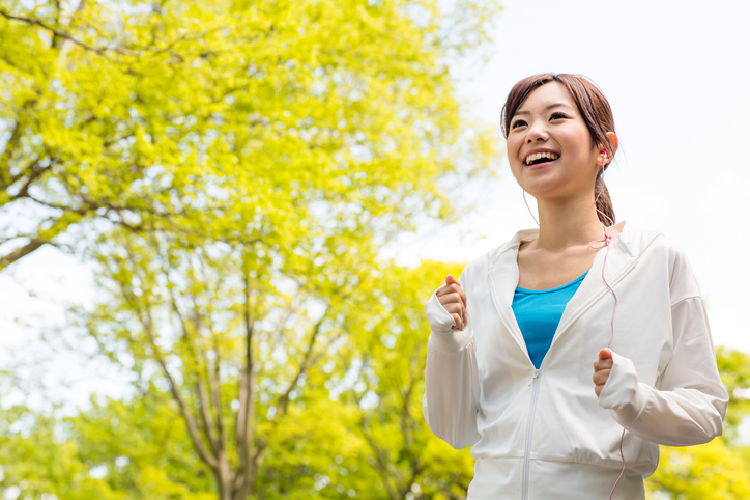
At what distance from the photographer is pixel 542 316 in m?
Answer: 1.56

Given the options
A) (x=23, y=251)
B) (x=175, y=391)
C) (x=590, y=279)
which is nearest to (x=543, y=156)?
(x=590, y=279)

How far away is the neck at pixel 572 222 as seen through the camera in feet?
5.54

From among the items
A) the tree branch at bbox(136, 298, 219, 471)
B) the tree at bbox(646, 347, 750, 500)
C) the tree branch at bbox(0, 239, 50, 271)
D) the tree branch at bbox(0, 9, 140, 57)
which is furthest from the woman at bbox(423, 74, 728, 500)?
the tree at bbox(646, 347, 750, 500)

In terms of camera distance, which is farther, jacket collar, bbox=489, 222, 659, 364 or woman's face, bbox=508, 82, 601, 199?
woman's face, bbox=508, 82, 601, 199

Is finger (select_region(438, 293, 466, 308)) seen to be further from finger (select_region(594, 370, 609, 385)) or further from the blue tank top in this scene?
finger (select_region(594, 370, 609, 385))

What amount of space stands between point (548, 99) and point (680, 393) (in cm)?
82

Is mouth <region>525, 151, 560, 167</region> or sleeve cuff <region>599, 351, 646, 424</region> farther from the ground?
mouth <region>525, 151, 560, 167</region>

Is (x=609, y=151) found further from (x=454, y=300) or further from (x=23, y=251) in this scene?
(x=23, y=251)

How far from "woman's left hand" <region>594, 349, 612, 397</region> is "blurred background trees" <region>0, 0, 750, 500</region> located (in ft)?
15.1

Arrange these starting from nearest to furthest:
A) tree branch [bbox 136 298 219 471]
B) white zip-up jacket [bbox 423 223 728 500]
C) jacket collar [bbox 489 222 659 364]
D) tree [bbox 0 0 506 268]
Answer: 1. white zip-up jacket [bbox 423 223 728 500]
2. jacket collar [bbox 489 222 659 364]
3. tree [bbox 0 0 506 268]
4. tree branch [bbox 136 298 219 471]

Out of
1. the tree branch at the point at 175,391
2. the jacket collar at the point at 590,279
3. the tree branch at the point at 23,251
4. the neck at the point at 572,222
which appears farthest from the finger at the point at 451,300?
the tree branch at the point at 175,391

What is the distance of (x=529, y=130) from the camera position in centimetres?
165

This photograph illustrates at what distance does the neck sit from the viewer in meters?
1.69

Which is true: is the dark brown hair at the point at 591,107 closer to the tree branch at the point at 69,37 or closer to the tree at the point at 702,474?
the tree branch at the point at 69,37
